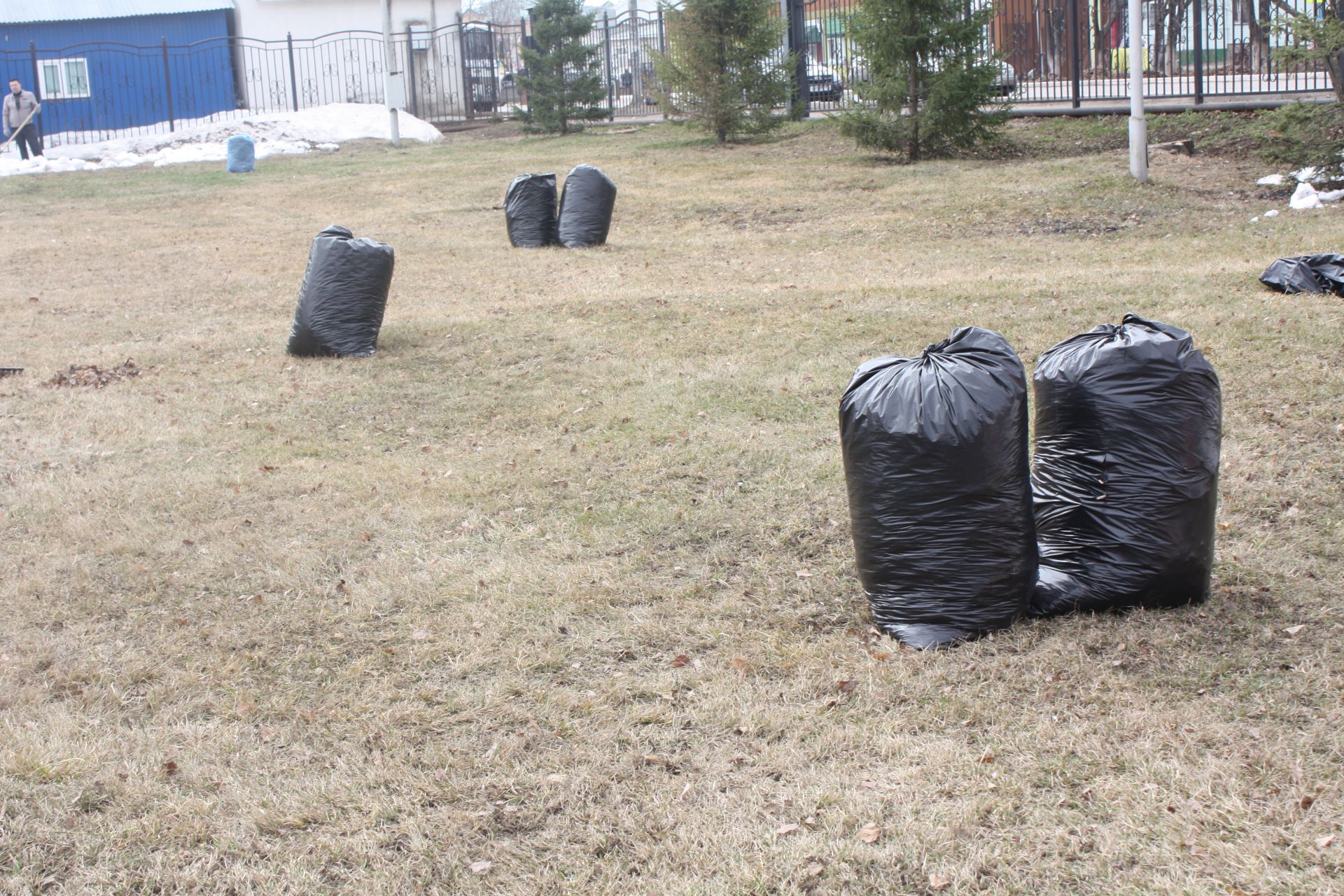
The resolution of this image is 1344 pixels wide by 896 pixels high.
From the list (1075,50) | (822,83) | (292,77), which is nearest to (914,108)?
(1075,50)

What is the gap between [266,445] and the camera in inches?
264

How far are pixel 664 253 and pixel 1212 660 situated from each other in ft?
31.1

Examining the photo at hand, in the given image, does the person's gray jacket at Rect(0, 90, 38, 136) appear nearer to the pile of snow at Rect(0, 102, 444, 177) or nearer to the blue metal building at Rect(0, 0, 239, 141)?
the pile of snow at Rect(0, 102, 444, 177)

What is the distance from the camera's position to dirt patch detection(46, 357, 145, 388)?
325 inches

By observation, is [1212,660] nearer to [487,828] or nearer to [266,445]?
[487,828]

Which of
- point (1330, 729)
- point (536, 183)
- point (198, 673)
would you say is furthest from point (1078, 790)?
point (536, 183)

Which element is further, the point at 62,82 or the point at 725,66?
the point at 62,82

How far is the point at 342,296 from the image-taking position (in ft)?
28.2

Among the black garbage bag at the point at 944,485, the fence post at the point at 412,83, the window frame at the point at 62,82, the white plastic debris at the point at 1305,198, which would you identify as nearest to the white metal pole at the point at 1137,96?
the white plastic debris at the point at 1305,198

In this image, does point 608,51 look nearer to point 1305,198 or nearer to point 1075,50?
point 1075,50

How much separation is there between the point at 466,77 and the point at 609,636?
28.4m

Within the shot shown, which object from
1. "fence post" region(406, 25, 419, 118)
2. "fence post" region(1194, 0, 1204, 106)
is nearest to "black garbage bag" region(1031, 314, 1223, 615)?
"fence post" region(1194, 0, 1204, 106)

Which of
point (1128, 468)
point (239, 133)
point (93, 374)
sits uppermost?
point (239, 133)

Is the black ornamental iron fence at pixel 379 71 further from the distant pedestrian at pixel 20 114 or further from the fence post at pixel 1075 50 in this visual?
the distant pedestrian at pixel 20 114
